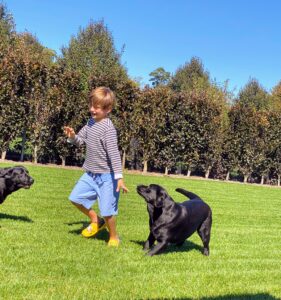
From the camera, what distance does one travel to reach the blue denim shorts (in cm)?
598

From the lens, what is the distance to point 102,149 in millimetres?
6039

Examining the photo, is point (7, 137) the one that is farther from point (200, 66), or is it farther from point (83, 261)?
point (200, 66)

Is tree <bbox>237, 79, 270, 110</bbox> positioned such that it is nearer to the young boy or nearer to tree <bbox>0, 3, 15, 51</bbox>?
tree <bbox>0, 3, 15, 51</bbox>

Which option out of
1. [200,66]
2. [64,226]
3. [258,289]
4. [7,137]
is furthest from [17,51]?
[200,66]

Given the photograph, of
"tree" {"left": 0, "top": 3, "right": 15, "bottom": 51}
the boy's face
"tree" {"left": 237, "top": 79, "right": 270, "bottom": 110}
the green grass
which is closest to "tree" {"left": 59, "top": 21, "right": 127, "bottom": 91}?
"tree" {"left": 0, "top": 3, "right": 15, "bottom": 51}

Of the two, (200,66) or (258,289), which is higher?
(200,66)

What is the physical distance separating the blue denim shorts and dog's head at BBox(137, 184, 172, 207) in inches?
16.2

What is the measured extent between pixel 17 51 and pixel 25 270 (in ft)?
53.8

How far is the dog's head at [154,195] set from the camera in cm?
584

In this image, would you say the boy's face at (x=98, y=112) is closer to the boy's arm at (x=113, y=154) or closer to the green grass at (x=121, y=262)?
the boy's arm at (x=113, y=154)

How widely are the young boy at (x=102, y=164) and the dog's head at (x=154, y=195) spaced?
0.34 m

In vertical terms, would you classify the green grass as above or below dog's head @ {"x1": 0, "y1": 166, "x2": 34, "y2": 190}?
below

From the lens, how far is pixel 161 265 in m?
5.32

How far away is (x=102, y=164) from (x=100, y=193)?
0.41 metres
